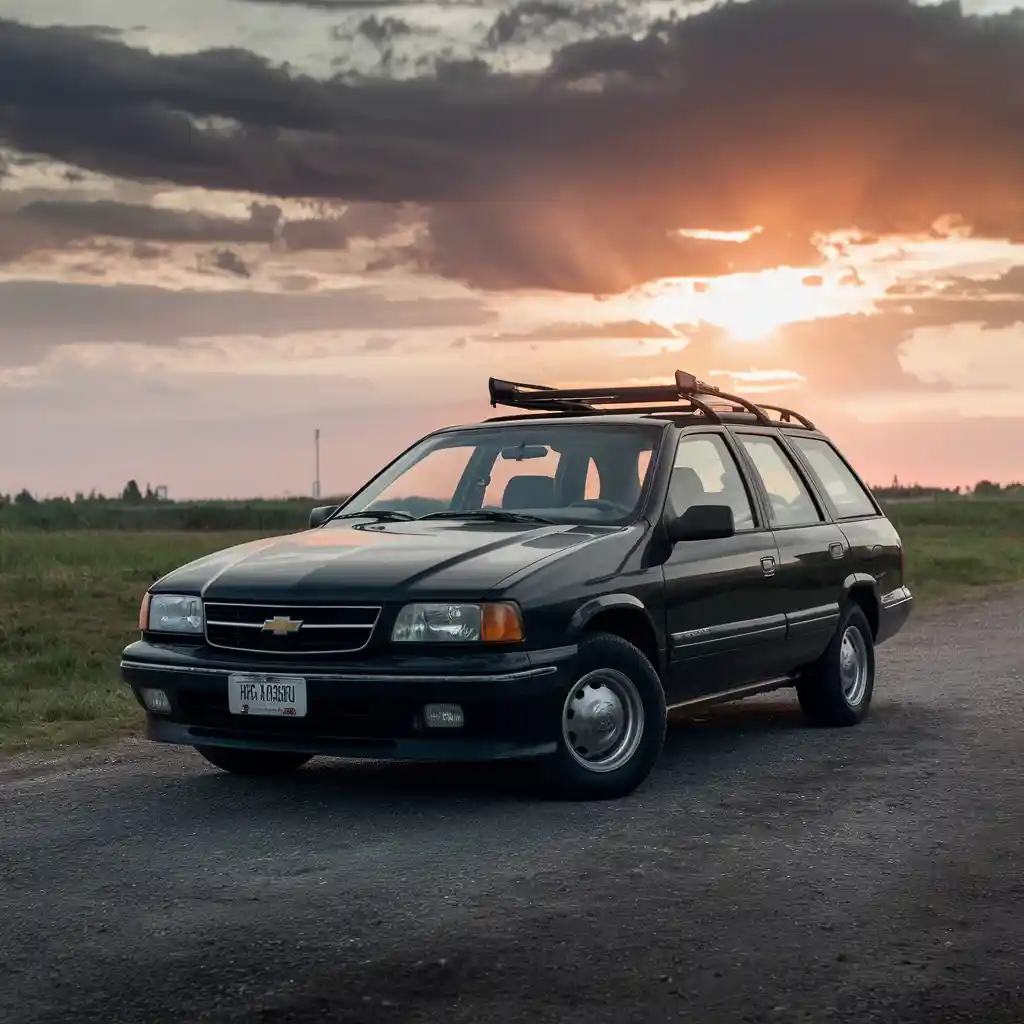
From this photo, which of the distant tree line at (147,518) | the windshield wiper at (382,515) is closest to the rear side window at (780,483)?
the windshield wiper at (382,515)

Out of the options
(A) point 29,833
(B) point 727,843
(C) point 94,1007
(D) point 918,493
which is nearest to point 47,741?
(A) point 29,833

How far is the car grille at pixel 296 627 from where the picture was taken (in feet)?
22.6

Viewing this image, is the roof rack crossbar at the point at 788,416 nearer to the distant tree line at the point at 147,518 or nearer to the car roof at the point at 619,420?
the car roof at the point at 619,420

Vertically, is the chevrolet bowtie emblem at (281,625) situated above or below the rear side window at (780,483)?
below

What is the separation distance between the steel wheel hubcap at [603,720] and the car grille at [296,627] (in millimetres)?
962

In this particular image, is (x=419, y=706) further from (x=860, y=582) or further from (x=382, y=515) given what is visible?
(x=860, y=582)

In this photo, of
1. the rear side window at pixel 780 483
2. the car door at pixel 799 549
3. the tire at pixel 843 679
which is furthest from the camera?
the tire at pixel 843 679

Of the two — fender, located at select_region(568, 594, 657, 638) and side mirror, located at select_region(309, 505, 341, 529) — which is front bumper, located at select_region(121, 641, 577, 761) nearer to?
fender, located at select_region(568, 594, 657, 638)

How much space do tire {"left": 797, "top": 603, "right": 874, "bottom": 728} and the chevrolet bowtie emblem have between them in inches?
145

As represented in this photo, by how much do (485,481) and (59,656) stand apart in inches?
280

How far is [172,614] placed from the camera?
742 cm

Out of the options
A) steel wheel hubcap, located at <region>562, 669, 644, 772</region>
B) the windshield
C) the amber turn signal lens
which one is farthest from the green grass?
the amber turn signal lens

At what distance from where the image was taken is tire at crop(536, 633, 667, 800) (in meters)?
7.09

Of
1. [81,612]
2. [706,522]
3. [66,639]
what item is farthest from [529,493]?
[81,612]
